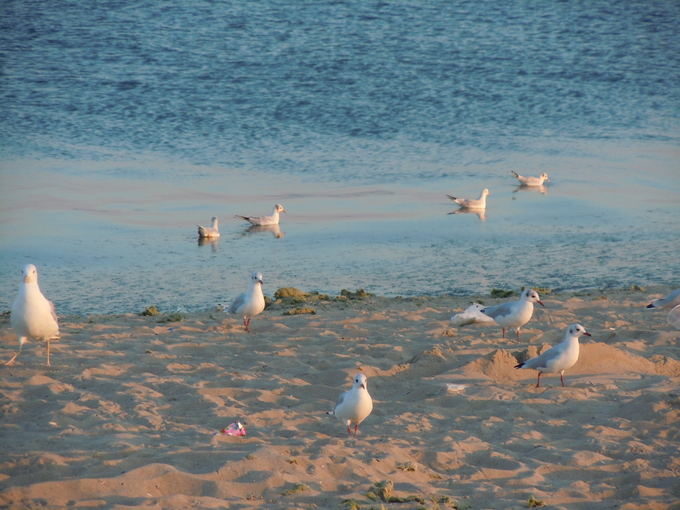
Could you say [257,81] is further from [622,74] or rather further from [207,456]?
[207,456]

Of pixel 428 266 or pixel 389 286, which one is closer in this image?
pixel 389 286

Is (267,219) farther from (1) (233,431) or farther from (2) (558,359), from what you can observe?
(1) (233,431)

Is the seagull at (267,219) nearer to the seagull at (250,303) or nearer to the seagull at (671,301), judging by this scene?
the seagull at (250,303)

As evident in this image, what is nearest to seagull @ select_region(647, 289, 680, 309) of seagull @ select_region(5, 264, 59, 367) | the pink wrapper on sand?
the pink wrapper on sand

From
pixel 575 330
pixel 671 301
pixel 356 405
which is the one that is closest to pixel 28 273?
pixel 356 405

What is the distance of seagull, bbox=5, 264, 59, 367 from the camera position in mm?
8695

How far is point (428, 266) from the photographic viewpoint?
14438 mm

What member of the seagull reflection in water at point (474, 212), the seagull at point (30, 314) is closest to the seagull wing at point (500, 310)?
the seagull at point (30, 314)

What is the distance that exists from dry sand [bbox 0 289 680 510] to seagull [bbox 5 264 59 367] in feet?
1.00

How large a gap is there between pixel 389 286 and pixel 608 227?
5.17 metres

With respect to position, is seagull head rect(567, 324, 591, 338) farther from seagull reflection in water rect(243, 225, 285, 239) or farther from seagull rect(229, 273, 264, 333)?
seagull reflection in water rect(243, 225, 285, 239)

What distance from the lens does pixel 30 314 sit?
8.69 metres

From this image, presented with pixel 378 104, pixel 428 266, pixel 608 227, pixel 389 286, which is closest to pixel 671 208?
pixel 608 227

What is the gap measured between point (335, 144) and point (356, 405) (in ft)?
50.5
